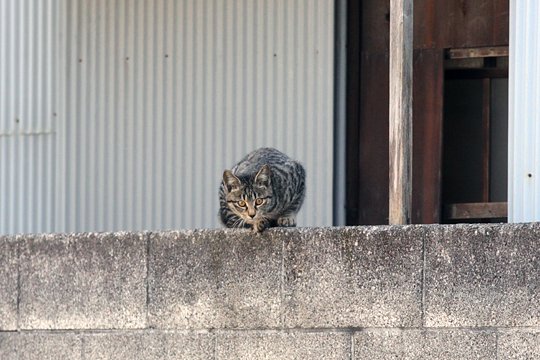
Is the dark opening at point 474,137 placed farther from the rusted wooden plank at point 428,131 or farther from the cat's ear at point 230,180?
the cat's ear at point 230,180

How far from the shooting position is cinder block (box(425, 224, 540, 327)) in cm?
794

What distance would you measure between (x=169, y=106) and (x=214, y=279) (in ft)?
7.50

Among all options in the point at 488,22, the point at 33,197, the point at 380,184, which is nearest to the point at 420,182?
the point at 380,184

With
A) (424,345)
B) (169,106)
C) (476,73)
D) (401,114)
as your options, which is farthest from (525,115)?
(169,106)

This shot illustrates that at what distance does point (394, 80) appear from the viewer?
27.7 ft

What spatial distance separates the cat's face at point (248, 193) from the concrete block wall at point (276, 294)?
421 millimetres

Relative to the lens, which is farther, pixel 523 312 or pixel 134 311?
pixel 134 311

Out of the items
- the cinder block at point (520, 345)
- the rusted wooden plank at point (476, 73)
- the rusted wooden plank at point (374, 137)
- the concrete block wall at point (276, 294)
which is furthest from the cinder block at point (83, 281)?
the rusted wooden plank at point (476, 73)

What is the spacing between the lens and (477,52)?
33.5 feet

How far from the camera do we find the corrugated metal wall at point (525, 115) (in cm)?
837

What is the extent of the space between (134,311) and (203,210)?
73.9 inches

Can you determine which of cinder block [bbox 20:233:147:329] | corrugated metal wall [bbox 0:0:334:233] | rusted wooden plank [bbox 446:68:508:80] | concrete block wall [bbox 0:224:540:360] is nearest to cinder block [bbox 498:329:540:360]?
concrete block wall [bbox 0:224:540:360]

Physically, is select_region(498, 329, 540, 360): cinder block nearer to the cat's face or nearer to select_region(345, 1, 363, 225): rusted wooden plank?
the cat's face

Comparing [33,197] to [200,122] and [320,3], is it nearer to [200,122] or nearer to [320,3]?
[200,122]
